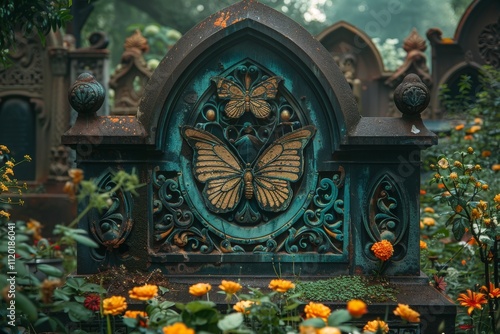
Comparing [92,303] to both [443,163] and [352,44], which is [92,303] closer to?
[443,163]

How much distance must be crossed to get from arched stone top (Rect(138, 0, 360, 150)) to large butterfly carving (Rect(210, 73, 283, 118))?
0.25ft

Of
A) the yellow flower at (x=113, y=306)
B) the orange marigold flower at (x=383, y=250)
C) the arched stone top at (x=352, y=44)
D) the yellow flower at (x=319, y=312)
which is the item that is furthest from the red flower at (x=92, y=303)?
the arched stone top at (x=352, y=44)

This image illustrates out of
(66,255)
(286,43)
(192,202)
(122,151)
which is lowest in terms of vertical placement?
(66,255)

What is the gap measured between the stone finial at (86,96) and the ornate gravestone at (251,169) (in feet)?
0.07

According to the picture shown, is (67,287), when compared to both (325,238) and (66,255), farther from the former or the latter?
(66,255)

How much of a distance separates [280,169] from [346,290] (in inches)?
30.7

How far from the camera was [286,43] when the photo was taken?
4258 mm

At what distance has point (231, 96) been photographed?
4320mm

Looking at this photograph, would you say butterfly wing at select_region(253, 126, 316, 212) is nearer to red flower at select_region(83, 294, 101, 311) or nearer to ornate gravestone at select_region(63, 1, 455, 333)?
ornate gravestone at select_region(63, 1, 455, 333)

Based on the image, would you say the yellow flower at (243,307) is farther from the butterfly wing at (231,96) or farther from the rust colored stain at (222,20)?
the rust colored stain at (222,20)

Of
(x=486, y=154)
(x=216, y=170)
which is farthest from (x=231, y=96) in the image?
(x=486, y=154)

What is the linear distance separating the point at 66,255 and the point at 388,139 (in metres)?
3.94

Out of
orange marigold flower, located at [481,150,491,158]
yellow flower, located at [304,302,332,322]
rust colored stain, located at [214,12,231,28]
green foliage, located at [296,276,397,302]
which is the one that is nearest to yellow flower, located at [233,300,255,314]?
yellow flower, located at [304,302,332,322]

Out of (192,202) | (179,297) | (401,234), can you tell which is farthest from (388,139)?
(179,297)
